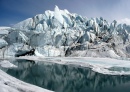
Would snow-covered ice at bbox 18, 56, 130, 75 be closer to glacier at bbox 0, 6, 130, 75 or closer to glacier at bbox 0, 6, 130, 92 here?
glacier at bbox 0, 6, 130, 92

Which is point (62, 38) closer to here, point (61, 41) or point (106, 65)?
point (61, 41)

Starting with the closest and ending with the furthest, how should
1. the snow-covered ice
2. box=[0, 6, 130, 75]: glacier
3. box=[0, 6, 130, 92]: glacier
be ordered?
1. the snow-covered ice
2. box=[0, 6, 130, 92]: glacier
3. box=[0, 6, 130, 75]: glacier

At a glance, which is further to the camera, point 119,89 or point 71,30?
point 71,30

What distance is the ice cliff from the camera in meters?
69.9

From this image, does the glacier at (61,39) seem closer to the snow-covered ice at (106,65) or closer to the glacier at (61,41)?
the glacier at (61,41)

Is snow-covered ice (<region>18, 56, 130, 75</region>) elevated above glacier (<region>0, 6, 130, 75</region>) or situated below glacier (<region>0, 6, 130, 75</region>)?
below

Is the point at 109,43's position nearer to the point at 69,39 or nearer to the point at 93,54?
the point at 93,54

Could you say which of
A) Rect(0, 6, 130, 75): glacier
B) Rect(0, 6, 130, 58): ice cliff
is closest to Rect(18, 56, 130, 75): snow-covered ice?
Rect(0, 6, 130, 75): glacier

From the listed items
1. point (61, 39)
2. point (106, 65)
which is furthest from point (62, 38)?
point (106, 65)

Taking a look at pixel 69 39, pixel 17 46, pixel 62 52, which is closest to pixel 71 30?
pixel 69 39

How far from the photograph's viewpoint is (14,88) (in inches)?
797

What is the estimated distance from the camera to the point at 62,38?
77.6 metres

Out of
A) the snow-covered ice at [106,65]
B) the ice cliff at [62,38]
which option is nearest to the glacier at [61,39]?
the ice cliff at [62,38]

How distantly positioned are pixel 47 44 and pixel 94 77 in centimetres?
4193
